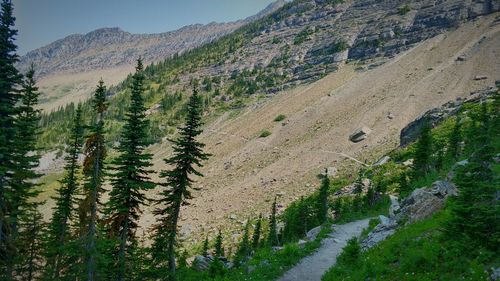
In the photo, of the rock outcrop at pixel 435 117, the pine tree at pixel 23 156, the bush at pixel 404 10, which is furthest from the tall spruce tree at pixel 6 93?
the bush at pixel 404 10

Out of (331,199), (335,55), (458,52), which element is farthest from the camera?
(335,55)

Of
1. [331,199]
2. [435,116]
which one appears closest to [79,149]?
[331,199]

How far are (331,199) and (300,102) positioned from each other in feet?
164

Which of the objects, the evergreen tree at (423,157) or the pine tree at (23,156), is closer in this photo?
the pine tree at (23,156)

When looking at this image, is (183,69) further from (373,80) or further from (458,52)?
(458,52)

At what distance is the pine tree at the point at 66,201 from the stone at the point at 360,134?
45.5 m

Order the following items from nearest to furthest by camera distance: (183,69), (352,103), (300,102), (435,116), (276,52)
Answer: (435,116)
(352,103)
(300,102)
(276,52)
(183,69)

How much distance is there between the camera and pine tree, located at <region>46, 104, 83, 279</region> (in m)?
27.1

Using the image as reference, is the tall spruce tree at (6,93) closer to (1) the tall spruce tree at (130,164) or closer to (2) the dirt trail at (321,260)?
(1) the tall spruce tree at (130,164)

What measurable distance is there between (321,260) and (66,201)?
824 inches

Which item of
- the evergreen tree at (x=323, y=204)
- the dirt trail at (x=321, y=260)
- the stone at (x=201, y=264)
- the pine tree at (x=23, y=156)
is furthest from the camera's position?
the evergreen tree at (x=323, y=204)

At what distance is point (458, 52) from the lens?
271 ft

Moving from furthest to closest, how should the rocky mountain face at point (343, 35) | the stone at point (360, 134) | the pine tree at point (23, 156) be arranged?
1. the rocky mountain face at point (343, 35)
2. the stone at point (360, 134)
3. the pine tree at point (23, 156)

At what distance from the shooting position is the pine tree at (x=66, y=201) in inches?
1068
